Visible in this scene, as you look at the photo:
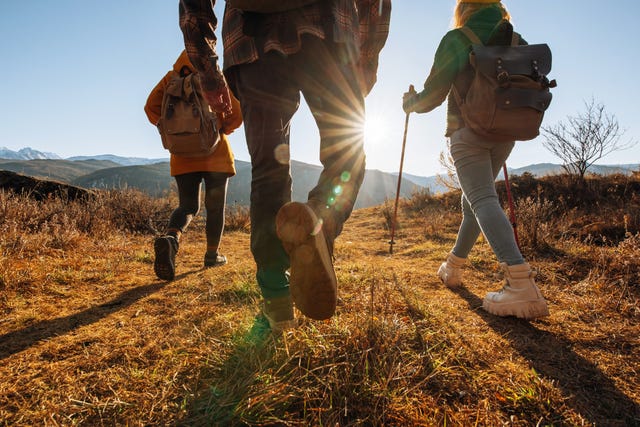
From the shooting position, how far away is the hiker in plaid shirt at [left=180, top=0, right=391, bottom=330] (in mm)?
1274

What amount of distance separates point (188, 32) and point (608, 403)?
222cm

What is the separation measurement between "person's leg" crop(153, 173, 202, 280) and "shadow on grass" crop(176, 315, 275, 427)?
128 cm

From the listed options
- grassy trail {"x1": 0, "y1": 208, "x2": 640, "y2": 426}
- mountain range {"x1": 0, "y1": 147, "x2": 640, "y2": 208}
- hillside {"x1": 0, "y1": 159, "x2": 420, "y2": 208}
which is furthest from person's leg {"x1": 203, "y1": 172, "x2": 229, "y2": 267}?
hillside {"x1": 0, "y1": 159, "x2": 420, "y2": 208}

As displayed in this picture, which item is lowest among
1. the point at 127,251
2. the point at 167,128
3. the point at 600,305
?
the point at 127,251

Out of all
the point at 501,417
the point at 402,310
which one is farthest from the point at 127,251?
the point at 501,417

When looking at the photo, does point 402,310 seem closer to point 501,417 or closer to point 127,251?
point 501,417

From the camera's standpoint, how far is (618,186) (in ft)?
30.2

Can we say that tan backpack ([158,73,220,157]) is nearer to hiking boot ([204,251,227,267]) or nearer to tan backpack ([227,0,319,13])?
hiking boot ([204,251,227,267])

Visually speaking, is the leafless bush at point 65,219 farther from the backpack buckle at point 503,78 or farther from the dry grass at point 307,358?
the backpack buckle at point 503,78

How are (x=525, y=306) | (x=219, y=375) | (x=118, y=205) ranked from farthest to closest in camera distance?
(x=118, y=205), (x=525, y=306), (x=219, y=375)

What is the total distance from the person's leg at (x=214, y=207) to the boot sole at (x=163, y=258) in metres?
0.71

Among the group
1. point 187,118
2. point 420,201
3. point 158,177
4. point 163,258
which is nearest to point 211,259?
point 163,258

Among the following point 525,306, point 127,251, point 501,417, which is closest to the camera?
point 501,417

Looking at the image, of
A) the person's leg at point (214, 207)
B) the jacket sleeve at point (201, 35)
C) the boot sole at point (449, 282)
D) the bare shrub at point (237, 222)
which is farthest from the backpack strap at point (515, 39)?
the bare shrub at point (237, 222)
